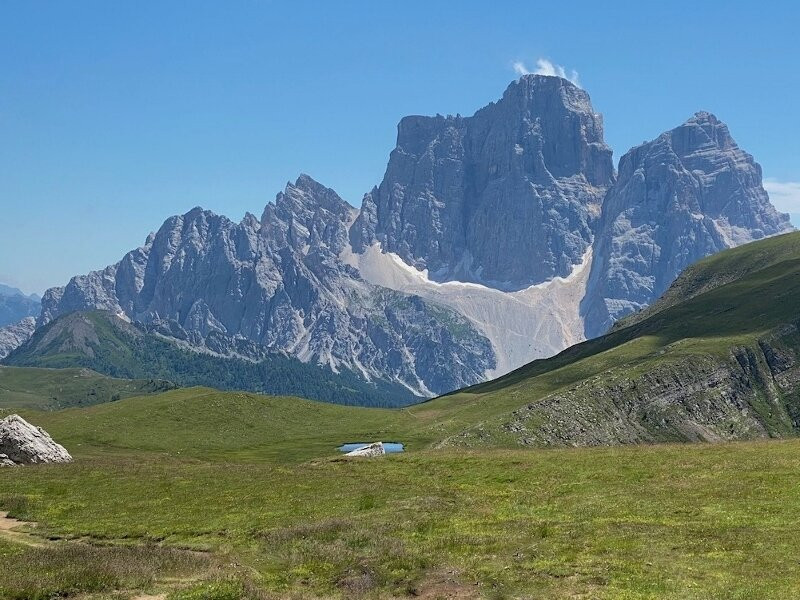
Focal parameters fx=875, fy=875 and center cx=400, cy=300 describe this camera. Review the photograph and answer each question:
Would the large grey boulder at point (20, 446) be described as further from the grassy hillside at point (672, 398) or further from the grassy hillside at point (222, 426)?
the grassy hillside at point (672, 398)

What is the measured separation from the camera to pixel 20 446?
80.8 metres

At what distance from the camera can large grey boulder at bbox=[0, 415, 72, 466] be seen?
8031cm

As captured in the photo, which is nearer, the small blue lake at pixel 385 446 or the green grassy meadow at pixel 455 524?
the green grassy meadow at pixel 455 524

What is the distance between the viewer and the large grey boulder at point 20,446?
263 ft

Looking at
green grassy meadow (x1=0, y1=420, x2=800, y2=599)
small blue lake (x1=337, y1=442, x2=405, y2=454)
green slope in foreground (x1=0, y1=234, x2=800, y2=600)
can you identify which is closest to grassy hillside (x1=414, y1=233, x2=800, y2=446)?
small blue lake (x1=337, y1=442, x2=405, y2=454)

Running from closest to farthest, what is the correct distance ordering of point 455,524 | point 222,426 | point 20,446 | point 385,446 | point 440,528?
point 440,528, point 455,524, point 20,446, point 385,446, point 222,426

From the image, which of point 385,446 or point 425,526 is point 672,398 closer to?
point 385,446

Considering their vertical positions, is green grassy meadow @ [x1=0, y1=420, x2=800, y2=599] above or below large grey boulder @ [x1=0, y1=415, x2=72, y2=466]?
below

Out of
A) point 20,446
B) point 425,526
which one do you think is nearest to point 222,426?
point 20,446

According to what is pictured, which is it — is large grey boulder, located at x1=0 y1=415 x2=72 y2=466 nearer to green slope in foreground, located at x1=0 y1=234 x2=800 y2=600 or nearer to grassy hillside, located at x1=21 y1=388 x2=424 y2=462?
green slope in foreground, located at x1=0 y1=234 x2=800 y2=600

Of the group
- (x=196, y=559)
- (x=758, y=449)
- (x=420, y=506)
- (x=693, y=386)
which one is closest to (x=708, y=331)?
(x=693, y=386)

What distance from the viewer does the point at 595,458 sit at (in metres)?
60.9

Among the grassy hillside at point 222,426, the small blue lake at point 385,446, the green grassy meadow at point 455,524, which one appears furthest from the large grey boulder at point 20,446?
the small blue lake at point 385,446

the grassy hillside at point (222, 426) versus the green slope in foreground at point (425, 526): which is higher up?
the grassy hillside at point (222, 426)
